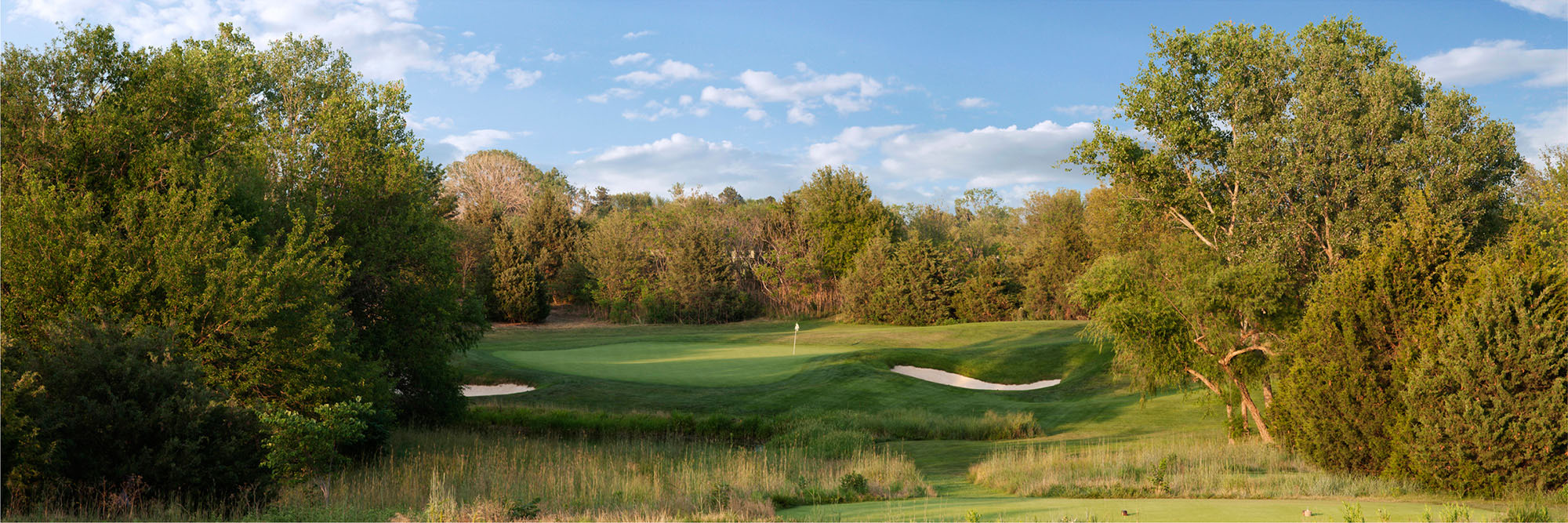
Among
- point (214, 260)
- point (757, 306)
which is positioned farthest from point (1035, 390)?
point (757, 306)

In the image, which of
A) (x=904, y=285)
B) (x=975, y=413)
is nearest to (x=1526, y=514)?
(x=975, y=413)

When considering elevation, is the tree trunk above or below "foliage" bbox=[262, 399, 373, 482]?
below

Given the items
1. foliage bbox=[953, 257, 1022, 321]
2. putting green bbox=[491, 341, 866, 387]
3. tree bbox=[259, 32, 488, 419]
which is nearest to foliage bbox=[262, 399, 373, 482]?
tree bbox=[259, 32, 488, 419]

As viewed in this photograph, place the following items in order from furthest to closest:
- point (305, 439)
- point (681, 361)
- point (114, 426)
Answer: point (681, 361), point (305, 439), point (114, 426)

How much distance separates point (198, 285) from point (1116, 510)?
1372 centimetres

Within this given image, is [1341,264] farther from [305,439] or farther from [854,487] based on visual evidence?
[305,439]

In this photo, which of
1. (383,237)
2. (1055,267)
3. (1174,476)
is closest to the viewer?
(1174,476)

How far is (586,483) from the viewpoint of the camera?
1238 cm

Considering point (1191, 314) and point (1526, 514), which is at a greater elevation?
point (1191, 314)

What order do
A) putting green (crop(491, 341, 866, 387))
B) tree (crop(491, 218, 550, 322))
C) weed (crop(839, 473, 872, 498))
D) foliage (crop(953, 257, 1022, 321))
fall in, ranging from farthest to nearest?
tree (crop(491, 218, 550, 322))
foliage (crop(953, 257, 1022, 321))
putting green (crop(491, 341, 866, 387))
weed (crop(839, 473, 872, 498))

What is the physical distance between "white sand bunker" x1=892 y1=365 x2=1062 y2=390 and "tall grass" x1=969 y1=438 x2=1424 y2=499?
11200 mm

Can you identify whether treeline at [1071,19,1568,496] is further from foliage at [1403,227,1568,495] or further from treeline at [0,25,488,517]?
treeline at [0,25,488,517]

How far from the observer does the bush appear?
9773mm

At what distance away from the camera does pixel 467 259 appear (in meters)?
50.5
